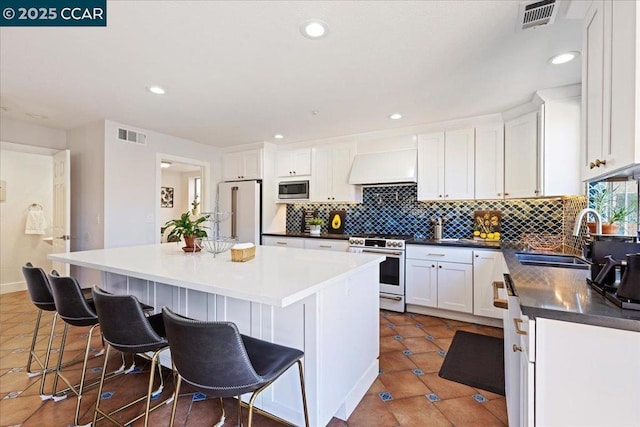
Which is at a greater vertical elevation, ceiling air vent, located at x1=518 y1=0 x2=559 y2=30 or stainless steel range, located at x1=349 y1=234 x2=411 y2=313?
ceiling air vent, located at x1=518 y1=0 x2=559 y2=30

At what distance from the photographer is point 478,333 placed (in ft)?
9.70

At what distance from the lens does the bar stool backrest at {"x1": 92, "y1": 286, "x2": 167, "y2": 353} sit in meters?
1.35

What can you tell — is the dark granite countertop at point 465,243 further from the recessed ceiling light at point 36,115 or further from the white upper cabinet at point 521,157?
the recessed ceiling light at point 36,115

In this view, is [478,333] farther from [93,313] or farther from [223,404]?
[93,313]

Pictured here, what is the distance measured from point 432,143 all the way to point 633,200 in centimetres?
200

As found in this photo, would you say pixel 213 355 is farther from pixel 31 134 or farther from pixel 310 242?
pixel 31 134

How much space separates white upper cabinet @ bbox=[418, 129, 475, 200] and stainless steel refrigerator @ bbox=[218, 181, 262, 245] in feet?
8.16

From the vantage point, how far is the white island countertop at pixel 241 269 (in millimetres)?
1285

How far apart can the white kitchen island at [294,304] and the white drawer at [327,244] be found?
1.71m

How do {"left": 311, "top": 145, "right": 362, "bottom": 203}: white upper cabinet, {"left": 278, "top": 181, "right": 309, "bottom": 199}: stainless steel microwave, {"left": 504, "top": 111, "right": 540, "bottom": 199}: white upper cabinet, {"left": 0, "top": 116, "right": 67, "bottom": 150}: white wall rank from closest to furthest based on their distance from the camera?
{"left": 504, "top": 111, "right": 540, "bottom": 199}: white upper cabinet < {"left": 0, "top": 116, "right": 67, "bottom": 150}: white wall < {"left": 311, "top": 145, "right": 362, "bottom": 203}: white upper cabinet < {"left": 278, "top": 181, "right": 309, "bottom": 199}: stainless steel microwave

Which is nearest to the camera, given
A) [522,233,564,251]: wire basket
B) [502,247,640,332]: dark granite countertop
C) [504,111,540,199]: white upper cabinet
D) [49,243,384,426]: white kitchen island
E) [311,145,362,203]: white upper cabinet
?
[502,247,640,332]: dark granite countertop

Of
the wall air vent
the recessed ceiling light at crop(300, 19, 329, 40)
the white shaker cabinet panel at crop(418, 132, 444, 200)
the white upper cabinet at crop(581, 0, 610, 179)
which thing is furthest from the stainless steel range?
the wall air vent

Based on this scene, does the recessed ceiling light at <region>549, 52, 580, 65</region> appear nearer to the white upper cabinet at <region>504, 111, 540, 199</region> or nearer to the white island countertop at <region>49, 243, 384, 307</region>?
the white upper cabinet at <region>504, 111, 540, 199</region>

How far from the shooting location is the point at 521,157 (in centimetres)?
304
